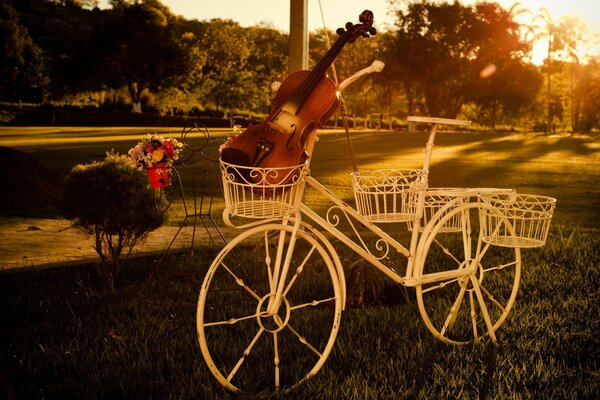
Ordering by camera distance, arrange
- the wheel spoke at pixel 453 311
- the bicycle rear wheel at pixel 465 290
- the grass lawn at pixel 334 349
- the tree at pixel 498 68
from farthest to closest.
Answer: the tree at pixel 498 68, the wheel spoke at pixel 453 311, the bicycle rear wheel at pixel 465 290, the grass lawn at pixel 334 349

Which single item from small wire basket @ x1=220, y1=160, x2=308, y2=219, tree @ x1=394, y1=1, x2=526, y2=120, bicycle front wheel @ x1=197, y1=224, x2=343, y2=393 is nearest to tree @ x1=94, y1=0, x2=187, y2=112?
tree @ x1=394, y1=1, x2=526, y2=120

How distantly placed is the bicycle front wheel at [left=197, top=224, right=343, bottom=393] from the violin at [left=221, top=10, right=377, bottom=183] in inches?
17.7

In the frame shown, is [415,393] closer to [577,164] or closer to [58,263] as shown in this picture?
[58,263]

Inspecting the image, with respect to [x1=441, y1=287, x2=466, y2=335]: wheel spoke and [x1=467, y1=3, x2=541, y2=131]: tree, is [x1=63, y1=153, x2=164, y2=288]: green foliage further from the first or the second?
[x1=467, y1=3, x2=541, y2=131]: tree

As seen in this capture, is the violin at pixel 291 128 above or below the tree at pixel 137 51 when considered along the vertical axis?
below

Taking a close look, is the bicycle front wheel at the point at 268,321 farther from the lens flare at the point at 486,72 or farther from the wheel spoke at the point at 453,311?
the lens flare at the point at 486,72

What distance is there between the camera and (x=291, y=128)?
3.21 m

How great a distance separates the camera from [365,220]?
3.87m

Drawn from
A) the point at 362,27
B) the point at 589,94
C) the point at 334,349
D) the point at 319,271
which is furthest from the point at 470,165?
the point at 589,94

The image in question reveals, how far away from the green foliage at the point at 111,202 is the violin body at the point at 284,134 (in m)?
2.81

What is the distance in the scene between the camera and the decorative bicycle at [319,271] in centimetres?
337

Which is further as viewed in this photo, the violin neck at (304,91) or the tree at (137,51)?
the tree at (137,51)

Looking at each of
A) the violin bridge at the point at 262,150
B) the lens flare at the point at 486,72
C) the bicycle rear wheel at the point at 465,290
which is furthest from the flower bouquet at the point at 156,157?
the lens flare at the point at 486,72

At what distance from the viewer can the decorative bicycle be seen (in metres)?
3.37
